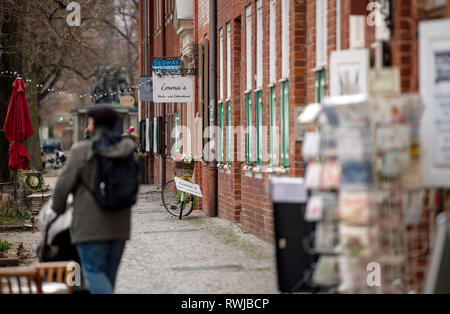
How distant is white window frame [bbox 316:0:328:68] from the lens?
11.6 metres

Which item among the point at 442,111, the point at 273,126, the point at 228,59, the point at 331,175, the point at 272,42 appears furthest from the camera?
the point at 228,59

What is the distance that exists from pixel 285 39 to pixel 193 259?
3443 millimetres

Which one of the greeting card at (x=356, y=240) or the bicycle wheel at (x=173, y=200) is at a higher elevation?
the greeting card at (x=356, y=240)

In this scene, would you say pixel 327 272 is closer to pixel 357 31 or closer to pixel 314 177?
pixel 314 177

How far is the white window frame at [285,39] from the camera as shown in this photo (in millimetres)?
A: 13797

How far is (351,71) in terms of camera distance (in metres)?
8.45

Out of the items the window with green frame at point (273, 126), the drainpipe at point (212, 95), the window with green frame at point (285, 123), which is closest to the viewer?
the window with green frame at point (285, 123)

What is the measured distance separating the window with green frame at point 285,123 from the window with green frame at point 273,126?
1.54 ft

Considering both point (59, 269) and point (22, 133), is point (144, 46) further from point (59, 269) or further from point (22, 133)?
point (59, 269)

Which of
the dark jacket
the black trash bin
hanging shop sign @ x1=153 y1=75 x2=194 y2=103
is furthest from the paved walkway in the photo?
hanging shop sign @ x1=153 y1=75 x2=194 y2=103

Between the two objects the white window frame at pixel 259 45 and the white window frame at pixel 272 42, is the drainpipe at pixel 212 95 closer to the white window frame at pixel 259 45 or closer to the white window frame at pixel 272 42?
the white window frame at pixel 259 45

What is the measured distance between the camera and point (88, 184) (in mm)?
7738

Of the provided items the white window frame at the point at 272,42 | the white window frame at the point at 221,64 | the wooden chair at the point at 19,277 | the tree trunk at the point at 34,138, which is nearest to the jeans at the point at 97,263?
the wooden chair at the point at 19,277

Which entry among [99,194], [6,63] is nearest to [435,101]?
[99,194]
